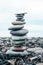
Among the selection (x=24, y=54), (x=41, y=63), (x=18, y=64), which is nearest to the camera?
(x=18, y=64)

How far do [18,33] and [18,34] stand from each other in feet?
0.32

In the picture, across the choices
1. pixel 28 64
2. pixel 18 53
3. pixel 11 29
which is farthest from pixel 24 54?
pixel 28 64

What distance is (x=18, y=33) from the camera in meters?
18.9

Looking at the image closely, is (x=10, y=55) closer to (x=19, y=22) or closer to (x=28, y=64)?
(x=19, y=22)

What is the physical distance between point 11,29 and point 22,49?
1.29m

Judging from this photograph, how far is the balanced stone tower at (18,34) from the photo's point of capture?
62.1 ft

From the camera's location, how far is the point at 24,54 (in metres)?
18.7

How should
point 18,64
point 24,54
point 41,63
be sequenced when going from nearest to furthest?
point 18,64 < point 41,63 < point 24,54

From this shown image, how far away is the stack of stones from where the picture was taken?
18953 mm

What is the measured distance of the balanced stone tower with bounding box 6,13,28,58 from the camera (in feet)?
62.1

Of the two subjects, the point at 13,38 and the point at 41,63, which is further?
the point at 13,38

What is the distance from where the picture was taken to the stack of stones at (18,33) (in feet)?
62.2

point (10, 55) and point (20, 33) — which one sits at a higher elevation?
point (20, 33)

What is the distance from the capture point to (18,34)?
1900cm
